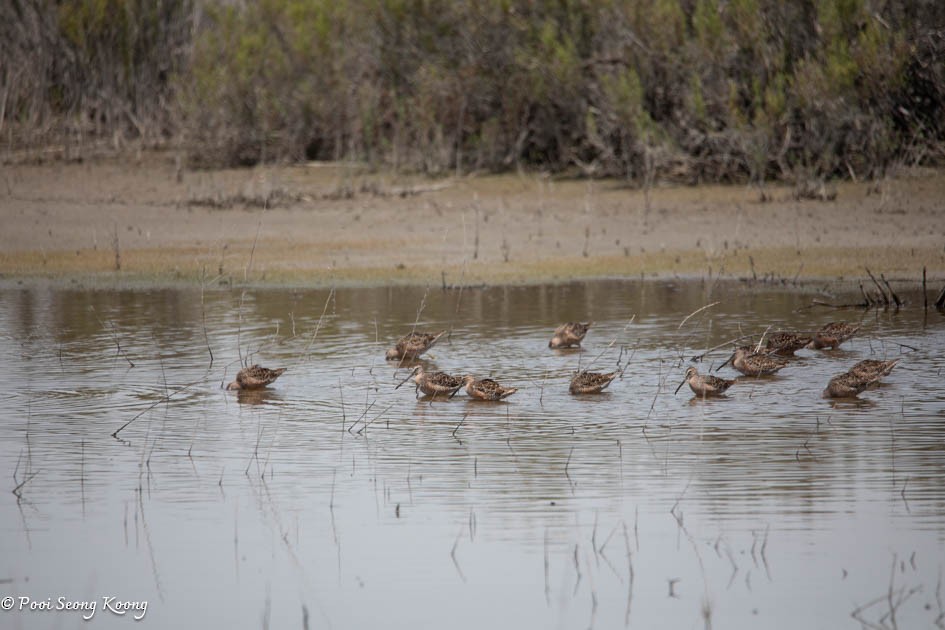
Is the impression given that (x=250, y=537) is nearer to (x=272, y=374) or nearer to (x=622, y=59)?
(x=272, y=374)

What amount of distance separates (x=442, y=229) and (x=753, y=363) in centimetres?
975

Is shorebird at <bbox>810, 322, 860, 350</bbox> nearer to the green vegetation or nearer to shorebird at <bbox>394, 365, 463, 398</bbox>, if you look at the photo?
shorebird at <bbox>394, 365, 463, 398</bbox>

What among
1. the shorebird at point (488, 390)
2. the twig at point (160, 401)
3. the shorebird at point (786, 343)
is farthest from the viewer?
the shorebird at point (786, 343)

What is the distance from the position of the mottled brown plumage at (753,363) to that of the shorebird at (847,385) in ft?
3.11

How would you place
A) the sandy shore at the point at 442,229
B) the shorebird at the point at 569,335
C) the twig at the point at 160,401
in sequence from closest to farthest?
the twig at the point at 160,401, the shorebird at the point at 569,335, the sandy shore at the point at 442,229

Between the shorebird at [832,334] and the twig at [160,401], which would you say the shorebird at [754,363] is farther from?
the twig at [160,401]

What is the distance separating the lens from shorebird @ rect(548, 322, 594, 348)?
1273 cm

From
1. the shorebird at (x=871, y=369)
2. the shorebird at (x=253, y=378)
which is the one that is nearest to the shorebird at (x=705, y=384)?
the shorebird at (x=871, y=369)

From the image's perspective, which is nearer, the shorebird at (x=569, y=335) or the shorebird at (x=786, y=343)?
the shorebird at (x=786, y=343)

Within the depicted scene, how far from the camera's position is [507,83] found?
25469 millimetres

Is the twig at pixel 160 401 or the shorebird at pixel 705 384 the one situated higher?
the shorebird at pixel 705 384

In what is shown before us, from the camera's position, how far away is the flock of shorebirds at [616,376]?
10.4 metres

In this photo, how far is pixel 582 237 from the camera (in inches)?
786

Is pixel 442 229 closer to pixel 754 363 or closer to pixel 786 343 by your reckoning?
pixel 786 343
